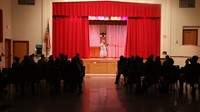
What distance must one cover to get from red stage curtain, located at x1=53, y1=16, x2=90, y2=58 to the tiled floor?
28.2 feet

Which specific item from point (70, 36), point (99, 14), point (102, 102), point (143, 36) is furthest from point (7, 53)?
point (102, 102)

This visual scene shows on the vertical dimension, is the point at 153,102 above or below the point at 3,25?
below

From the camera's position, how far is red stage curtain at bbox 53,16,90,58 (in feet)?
60.8

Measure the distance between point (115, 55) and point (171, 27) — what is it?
168 inches

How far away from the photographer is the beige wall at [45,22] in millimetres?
17641

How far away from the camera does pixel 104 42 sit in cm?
2030

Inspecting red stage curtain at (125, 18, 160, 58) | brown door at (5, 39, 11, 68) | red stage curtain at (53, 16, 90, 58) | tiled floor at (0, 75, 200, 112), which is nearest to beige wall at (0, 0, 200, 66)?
brown door at (5, 39, 11, 68)

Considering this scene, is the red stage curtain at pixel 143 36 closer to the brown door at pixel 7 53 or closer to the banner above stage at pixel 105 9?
the banner above stage at pixel 105 9

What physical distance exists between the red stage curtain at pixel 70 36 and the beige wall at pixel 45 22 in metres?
0.90

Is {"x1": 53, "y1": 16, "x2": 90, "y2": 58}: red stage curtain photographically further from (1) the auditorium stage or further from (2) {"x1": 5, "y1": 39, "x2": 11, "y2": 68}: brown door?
(2) {"x1": 5, "y1": 39, "x2": 11, "y2": 68}: brown door

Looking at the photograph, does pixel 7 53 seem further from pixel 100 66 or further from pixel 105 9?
pixel 105 9

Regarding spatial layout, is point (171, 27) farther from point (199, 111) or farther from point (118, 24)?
point (199, 111)

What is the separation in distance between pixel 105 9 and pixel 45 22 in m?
3.76

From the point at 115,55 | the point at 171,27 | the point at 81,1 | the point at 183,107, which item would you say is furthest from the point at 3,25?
the point at 183,107
